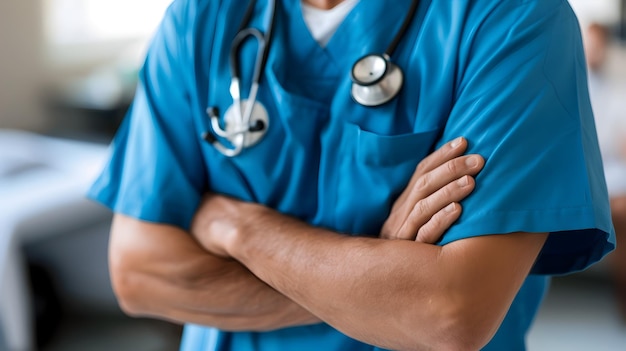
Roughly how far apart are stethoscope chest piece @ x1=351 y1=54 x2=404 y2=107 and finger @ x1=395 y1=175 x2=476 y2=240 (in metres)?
0.15

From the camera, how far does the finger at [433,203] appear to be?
2.98 ft

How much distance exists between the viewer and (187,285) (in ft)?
3.55

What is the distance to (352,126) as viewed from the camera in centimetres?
101

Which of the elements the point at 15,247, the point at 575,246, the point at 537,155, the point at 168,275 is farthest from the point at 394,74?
the point at 15,247

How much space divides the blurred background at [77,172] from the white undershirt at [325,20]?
4.44ft

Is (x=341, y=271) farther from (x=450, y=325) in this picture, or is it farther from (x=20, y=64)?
(x=20, y=64)

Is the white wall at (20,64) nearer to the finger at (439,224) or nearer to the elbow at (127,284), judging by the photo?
the elbow at (127,284)

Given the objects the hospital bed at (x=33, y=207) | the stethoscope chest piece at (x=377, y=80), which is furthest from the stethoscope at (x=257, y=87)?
the hospital bed at (x=33, y=207)

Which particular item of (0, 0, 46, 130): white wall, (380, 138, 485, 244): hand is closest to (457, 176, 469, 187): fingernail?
(380, 138, 485, 244): hand

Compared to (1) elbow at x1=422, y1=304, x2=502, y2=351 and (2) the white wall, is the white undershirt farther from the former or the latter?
(2) the white wall

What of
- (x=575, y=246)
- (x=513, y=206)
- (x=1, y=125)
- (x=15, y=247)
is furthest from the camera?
(x=1, y=125)

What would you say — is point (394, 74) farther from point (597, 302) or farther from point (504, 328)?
point (597, 302)

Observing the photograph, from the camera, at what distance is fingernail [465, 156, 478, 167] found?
91 centimetres

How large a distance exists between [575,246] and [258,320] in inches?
16.7
